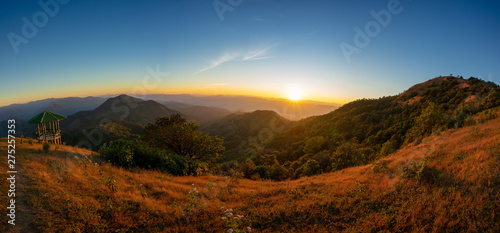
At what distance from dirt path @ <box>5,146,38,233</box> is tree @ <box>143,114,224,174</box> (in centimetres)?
1509

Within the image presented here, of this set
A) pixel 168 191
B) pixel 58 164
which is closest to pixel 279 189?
pixel 168 191

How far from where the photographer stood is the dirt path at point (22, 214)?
5614 millimetres

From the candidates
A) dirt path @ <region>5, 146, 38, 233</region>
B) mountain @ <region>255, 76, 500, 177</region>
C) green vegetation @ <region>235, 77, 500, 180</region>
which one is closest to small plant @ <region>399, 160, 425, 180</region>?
green vegetation @ <region>235, 77, 500, 180</region>

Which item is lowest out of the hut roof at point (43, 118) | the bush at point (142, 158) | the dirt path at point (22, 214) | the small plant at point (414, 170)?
the bush at point (142, 158)

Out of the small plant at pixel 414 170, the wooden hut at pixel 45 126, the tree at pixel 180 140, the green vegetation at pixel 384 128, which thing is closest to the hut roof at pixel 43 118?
the wooden hut at pixel 45 126

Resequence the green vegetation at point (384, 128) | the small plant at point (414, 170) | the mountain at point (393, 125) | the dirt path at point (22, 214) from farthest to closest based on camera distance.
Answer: the green vegetation at point (384, 128) < the mountain at point (393, 125) < the small plant at point (414, 170) < the dirt path at point (22, 214)

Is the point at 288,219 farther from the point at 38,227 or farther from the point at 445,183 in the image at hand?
the point at 38,227

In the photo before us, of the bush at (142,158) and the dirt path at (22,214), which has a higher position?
the dirt path at (22,214)

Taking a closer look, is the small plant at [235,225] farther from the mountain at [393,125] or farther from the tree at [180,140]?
the mountain at [393,125]

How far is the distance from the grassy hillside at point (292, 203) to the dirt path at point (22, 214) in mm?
125

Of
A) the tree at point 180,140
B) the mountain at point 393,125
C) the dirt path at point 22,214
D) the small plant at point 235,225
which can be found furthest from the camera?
the tree at point 180,140

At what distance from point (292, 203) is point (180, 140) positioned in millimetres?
18584

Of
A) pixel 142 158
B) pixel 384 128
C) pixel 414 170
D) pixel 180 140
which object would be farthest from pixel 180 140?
pixel 384 128

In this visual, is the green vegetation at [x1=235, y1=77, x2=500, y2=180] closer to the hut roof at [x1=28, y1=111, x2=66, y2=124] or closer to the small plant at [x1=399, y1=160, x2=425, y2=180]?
the small plant at [x1=399, y1=160, x2=425, y2=180]
